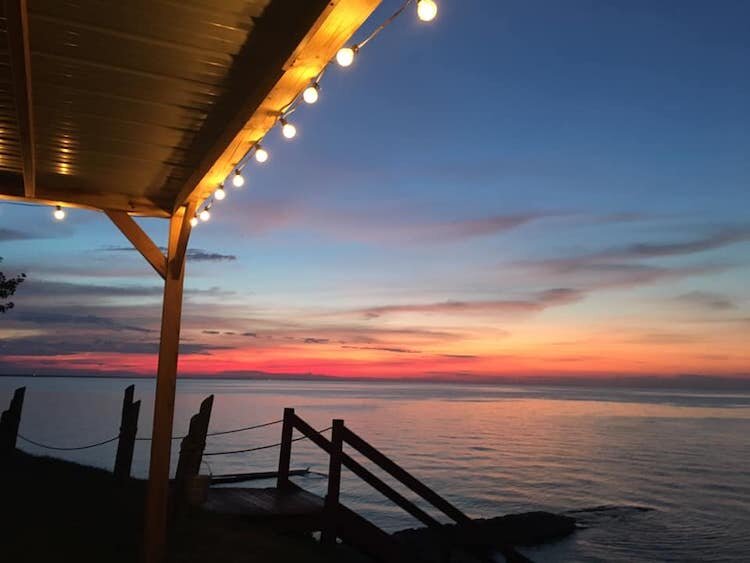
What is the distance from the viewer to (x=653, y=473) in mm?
32281

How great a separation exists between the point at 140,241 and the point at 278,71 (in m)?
3.46

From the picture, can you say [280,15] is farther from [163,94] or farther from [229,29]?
[163,94]

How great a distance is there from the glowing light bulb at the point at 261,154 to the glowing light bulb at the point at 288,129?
1.85 ft

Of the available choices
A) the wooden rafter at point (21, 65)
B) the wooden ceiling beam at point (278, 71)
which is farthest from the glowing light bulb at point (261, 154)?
the wooden rafter at point (21, 65)

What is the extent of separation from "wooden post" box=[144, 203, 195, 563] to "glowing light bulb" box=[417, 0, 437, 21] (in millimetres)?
3860

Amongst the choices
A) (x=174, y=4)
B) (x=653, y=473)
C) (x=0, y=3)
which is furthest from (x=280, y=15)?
(x=653, y=473)

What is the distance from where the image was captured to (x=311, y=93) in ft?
11.4

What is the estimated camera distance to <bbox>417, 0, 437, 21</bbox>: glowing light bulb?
2.63m

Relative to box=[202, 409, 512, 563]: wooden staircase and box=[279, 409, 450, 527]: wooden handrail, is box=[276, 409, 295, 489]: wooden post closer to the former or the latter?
box=[279, 409, 450, 527]: wooden handrail

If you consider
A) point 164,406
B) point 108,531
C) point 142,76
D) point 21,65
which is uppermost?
point 142,76

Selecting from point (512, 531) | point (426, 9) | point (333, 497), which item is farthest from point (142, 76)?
point (512, 531)

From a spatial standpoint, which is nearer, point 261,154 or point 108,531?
point 261,154

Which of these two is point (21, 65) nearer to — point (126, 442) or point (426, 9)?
point (426, 9)

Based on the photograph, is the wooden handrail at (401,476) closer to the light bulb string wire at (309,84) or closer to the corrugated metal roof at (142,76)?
the corrugated metal roof at (142,76)
